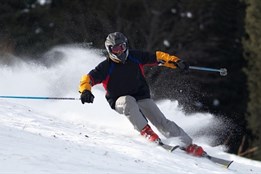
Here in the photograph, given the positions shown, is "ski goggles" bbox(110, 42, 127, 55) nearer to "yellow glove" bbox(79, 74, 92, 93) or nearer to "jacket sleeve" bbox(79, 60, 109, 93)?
"jacket sleeve" bbox(79, 60, 109, 93)

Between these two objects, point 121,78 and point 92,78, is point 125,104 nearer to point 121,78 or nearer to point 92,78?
point 121,78

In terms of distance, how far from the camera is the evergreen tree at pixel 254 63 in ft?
82.5

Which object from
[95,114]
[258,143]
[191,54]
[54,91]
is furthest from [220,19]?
[95,114]

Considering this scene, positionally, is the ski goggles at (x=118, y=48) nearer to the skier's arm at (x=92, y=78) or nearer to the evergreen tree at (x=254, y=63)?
the skier's arm at (x=92, y=78)

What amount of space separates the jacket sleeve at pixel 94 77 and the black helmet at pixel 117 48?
0.56 feet

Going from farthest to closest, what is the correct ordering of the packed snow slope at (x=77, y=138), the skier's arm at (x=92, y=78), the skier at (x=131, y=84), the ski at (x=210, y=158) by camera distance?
the skier at (x=131, y=84)
the skier's arm at (x=92, y=78)
the ski at (x=210, y=158)
the packed snow slope at (x=77, y=138)

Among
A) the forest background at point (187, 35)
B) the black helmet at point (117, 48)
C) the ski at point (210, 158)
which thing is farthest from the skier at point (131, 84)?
the forest background at point (187, 35)

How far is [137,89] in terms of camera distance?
27.2 ft

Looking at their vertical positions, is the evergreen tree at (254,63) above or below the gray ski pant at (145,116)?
above

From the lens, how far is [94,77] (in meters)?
8.05

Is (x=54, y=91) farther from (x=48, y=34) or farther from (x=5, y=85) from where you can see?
(x=48, y=34)

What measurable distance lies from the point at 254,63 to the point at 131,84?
739 inches

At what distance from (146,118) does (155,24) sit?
20462mm

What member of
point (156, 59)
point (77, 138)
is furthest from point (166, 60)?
point (77, 138)
